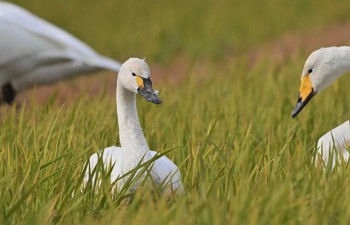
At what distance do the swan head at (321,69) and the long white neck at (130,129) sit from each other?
754 millimetres

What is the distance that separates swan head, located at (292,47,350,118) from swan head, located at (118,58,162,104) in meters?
0.82

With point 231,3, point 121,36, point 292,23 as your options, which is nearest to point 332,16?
point 292,23

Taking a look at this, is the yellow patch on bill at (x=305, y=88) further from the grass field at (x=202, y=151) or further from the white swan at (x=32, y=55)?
the white swan at (x=32, y=55)

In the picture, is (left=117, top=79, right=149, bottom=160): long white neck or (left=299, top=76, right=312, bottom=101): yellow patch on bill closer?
(left=117, top=79, right=149, bottom=160): long white neck

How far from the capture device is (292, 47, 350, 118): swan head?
3.81 meters

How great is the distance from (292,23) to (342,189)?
10.0 meters

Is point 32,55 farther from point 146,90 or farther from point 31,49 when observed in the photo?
point 146,90

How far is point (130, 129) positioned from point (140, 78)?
0.73 feet

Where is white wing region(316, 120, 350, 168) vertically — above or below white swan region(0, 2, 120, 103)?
below

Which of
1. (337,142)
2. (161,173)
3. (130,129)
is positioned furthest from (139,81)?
(337,142)

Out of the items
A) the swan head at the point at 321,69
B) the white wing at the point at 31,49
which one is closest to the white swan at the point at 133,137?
the swan head at the point at 321,69

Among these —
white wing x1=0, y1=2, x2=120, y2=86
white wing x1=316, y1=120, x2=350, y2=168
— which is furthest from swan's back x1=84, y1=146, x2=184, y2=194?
white wing x1=0, y1=2, x2=120, y2=86

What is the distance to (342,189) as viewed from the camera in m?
2.76

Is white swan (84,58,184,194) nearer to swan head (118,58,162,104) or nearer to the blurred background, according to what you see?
swan head (118,58,162,104)
